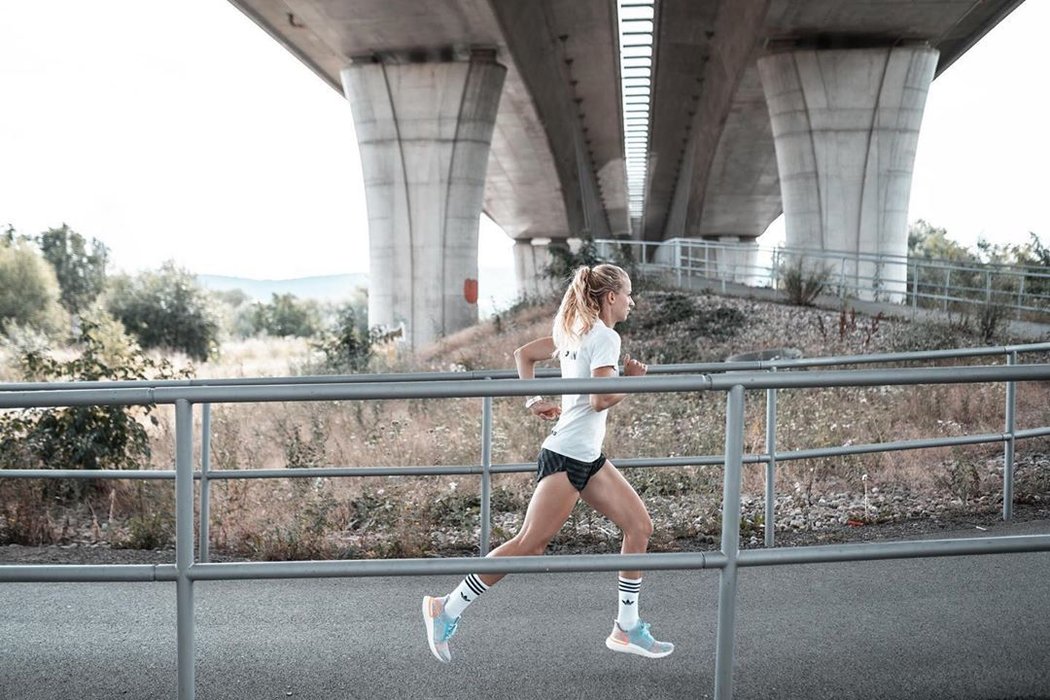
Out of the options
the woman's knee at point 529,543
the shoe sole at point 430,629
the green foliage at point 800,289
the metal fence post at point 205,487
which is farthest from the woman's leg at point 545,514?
the green foliage at point 800,289

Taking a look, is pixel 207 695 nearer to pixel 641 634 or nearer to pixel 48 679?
pixel 48 679

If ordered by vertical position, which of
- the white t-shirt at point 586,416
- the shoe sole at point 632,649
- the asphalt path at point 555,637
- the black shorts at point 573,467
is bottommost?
the asphalt path at point 555,637

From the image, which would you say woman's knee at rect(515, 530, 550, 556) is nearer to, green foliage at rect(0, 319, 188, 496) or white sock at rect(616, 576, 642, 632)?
white sock at rect(616, 576, 642, 632)

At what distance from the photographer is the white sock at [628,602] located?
4.79m

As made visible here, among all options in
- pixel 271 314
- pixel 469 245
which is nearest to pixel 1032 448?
pixel 469 245

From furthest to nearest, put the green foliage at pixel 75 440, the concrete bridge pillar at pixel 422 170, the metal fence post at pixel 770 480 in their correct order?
the concrete bridge pillar at pixel 422 170 → the green foliage at pixel 75 440 → the metal fence post at pixel 770 480

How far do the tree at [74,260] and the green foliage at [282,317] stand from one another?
23483mm

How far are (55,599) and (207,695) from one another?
6.75 feet

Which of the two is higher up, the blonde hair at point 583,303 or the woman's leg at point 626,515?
the blonde hair at point 583,303

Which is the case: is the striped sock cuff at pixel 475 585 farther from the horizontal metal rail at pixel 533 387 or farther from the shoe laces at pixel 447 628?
the horizontal metal rail at pixel 533 387

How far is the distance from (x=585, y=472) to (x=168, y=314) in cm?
5656

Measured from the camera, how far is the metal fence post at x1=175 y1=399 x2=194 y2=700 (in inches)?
158

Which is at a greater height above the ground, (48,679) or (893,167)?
(893,167)

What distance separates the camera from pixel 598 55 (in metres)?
41.0
